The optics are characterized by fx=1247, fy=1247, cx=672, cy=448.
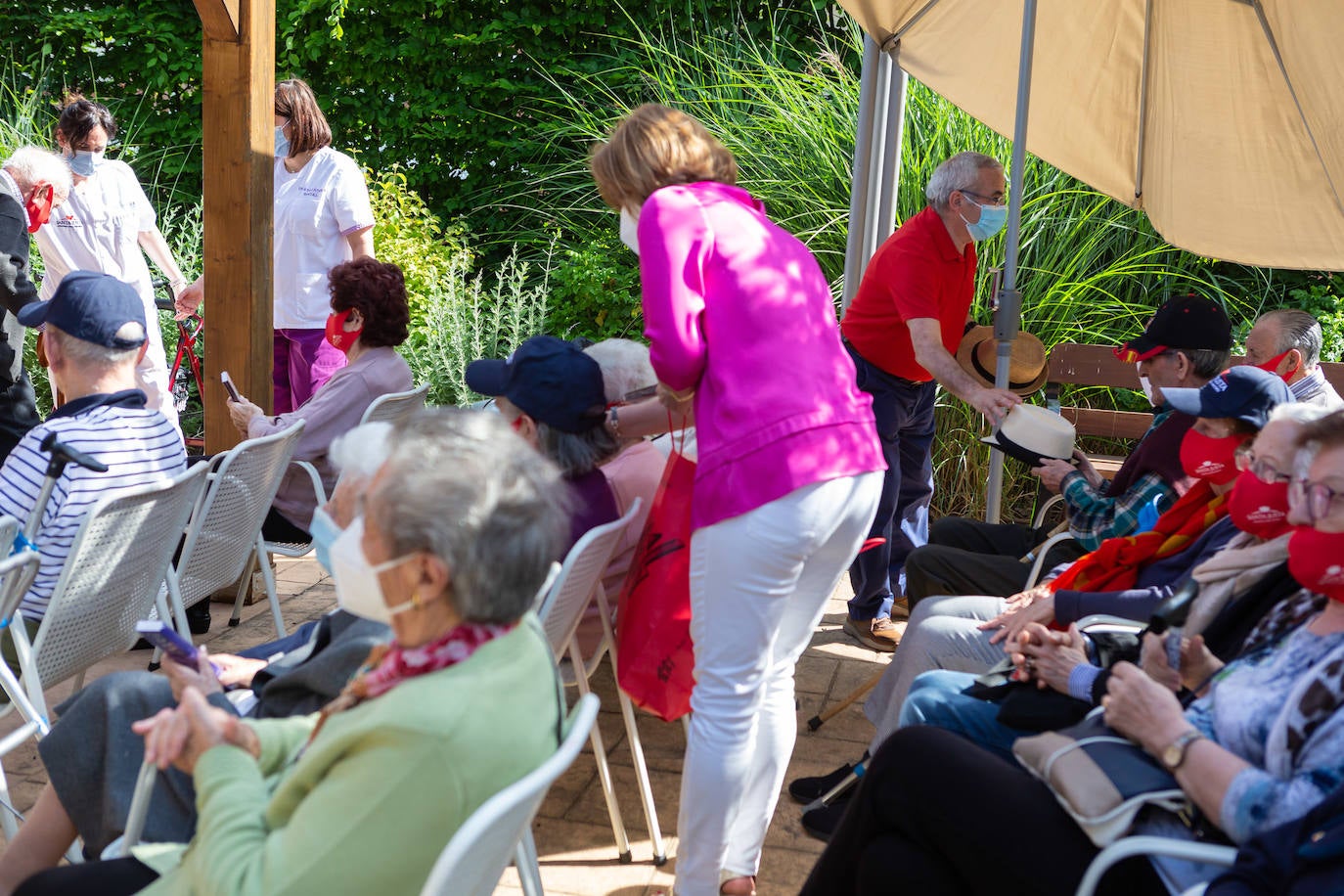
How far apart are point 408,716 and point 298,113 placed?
14.3ft

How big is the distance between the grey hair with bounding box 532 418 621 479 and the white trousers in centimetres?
51

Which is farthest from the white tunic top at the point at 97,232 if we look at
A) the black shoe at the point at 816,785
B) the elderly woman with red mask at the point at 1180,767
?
the elderly woman with red mask at the point at 1180,767

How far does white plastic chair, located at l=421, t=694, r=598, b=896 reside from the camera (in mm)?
1306

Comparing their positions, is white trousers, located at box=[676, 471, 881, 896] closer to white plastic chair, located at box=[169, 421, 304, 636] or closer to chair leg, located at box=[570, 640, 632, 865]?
chair leg, located at box=[570, 640, 632, 865]

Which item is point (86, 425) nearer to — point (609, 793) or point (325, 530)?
point (325, 530)

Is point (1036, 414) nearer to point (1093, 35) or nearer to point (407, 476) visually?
point (1093, 35)

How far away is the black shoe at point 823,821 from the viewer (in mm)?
3020

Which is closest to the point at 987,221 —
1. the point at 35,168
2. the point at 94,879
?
the point at 94,879

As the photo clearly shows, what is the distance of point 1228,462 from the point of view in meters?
2.72

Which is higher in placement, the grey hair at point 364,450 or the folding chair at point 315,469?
the grey hair at point 364,450

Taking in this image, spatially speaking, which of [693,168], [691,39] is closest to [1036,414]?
[693,168]

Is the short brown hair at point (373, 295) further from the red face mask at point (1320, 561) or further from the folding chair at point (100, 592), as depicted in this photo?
the red face mask at point (1320, 561)

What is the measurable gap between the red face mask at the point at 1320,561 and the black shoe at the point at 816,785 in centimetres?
145

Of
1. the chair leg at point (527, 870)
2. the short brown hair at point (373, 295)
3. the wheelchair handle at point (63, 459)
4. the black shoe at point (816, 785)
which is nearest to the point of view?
the chair leg at point (527, 870)
